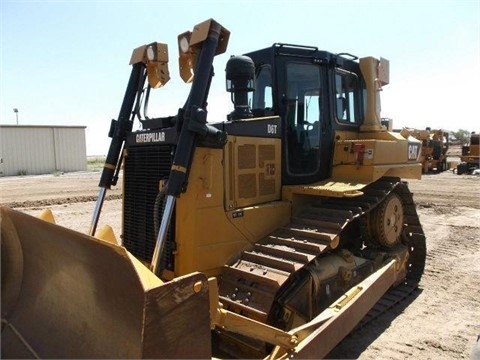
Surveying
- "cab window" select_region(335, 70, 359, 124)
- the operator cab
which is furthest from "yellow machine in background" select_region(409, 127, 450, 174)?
the operator cab

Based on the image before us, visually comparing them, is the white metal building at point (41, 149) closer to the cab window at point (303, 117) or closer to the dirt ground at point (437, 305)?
the dirt ground at point (437, 305)

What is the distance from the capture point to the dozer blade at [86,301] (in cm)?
227

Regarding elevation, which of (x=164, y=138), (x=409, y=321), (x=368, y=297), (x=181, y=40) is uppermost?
(x=181, y=40)

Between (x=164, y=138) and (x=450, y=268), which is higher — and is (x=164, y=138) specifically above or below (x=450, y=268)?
above

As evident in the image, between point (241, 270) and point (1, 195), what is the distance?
52.2 feet

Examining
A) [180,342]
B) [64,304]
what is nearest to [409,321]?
[180,342]

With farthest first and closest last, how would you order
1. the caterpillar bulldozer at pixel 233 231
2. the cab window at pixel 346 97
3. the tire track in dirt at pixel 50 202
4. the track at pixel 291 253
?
the tire track in dirt at pixel 50 202 < the cab window at pixel 346 97 < the track at pixel 291 253 < the caterpillar bulldozer at pixel 233 231

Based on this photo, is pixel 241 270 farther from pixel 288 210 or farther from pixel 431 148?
pixel 431 148

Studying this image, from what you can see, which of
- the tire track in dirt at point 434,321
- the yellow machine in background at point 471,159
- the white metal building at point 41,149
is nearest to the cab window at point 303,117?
the tire track in dirt at point 434,321

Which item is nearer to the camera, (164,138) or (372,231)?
(164,138)

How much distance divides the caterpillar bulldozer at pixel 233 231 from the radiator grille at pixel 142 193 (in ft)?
0.06

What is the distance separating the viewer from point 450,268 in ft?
21.4

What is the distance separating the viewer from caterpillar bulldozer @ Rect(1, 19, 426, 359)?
98.0 inches

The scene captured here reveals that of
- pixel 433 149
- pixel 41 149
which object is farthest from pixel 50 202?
pixel 433 149
